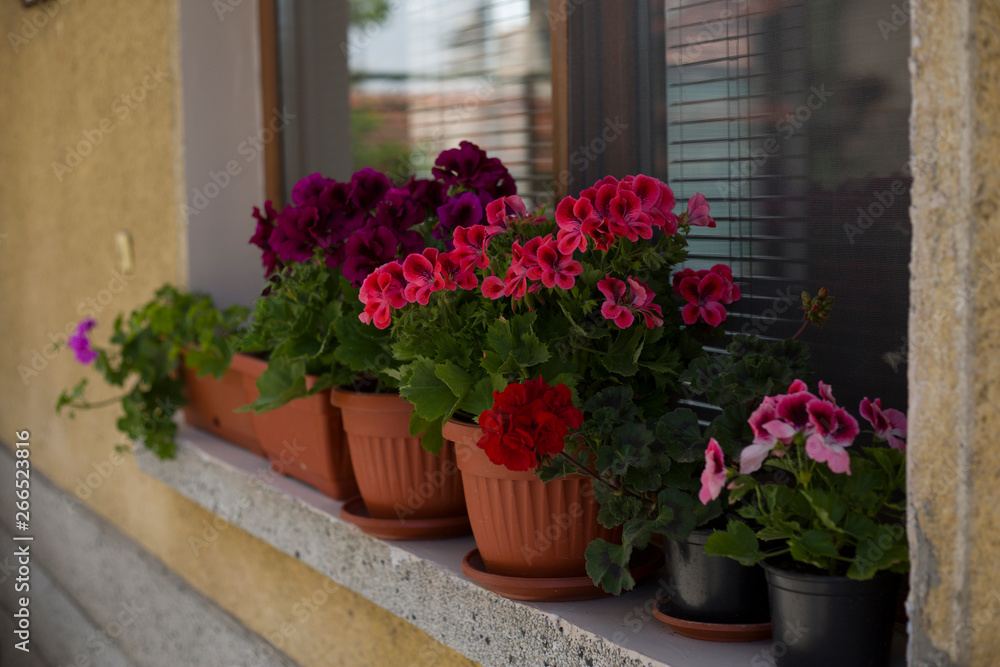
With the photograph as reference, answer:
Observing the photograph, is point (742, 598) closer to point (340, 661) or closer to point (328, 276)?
point (328, 276)

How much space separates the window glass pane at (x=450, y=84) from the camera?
1643mm

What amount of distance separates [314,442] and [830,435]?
3.44 ft

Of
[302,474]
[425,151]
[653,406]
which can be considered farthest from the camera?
[425,151]

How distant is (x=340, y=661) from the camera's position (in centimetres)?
182

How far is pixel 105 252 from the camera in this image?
2777 millimetres

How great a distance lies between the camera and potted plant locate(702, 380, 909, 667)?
0.83 metres

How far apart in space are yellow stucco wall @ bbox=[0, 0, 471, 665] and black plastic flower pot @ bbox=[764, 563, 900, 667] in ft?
2.49

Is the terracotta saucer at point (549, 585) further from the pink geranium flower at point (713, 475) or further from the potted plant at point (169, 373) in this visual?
the potted plant at point (169, 373)

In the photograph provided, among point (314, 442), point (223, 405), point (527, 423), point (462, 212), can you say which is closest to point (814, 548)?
point (527, 423)

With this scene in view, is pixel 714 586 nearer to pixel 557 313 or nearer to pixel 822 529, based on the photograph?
pixel 822 529

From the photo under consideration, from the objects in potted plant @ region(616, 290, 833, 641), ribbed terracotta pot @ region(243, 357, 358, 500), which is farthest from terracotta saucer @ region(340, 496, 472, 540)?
potted plant @ region(616, 290, 833, 641)

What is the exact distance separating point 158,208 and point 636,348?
1.75 meters

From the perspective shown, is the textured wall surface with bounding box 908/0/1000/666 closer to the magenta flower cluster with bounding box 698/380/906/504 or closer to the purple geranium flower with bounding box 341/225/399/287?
the magenta flower cluster with bounding box 698/380/906/504

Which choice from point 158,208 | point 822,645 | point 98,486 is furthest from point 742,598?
point 98,486
